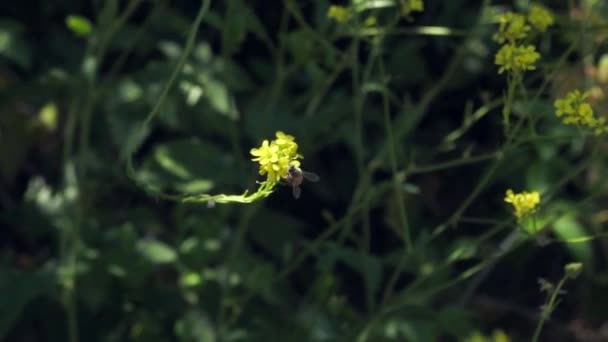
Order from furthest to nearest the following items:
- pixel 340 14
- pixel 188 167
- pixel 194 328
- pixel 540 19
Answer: pixel 188 167 < pixel 194 328 < pixel 340 14 < pixel 540 19

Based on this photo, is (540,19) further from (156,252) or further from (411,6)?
(156,252)

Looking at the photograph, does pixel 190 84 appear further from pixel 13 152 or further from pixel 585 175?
pixel 585 175

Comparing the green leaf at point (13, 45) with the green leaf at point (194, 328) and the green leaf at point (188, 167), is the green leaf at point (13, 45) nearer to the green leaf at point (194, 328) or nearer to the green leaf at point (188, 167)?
the green leaf at point (188, 167)

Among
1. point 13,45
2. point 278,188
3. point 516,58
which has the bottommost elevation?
point 516,58

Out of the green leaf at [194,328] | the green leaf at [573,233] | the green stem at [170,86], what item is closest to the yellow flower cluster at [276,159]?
the green stem at [170,86]

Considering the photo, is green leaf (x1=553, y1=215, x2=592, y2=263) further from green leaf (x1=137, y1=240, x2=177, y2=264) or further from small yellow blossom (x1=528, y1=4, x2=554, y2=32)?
green leaf (x1=137, y1=240, x2=177, y2=264)

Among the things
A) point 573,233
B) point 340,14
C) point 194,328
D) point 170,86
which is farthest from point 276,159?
point 573,233

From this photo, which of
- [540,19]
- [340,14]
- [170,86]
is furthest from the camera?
[340,14]
